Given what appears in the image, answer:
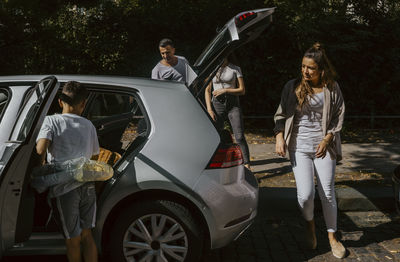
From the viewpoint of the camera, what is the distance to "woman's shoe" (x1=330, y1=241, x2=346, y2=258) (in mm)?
4265

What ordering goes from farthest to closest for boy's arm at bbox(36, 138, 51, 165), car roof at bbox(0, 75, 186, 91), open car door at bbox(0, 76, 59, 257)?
car roof at bbox(0, 75, 186, 91)
boy's arm at bbox(36, 138, 51, 165)
open car door at bbox(0, 76, 59, 257)

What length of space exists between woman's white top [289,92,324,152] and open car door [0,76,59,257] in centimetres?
214

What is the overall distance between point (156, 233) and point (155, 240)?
0.18 ft

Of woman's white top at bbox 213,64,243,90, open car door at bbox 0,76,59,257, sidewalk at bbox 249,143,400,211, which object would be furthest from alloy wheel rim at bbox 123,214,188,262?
woman's white top at bbox 213,64,243,90

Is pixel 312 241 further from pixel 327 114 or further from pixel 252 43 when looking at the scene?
pixel 252 43

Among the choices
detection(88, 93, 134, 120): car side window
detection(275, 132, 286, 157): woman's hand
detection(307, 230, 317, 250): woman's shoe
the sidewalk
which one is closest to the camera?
detection(275, 132, 286, 157): woman's hand

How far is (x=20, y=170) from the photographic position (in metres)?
3.15

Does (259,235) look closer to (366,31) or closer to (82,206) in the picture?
(82,206)

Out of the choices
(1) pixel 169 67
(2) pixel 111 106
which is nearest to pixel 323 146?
(1) pixel 169 67

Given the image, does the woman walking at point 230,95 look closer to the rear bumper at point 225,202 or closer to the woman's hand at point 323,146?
the woman's hand at point 323,146

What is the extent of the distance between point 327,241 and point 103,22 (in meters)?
7.76

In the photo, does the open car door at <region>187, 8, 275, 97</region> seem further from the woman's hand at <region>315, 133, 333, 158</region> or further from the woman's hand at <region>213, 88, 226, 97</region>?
the woman's hand at <region>213, 88, 226, 97</region>

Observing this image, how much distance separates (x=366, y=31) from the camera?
10.6 m

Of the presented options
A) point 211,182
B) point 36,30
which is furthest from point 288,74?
point 211,182
